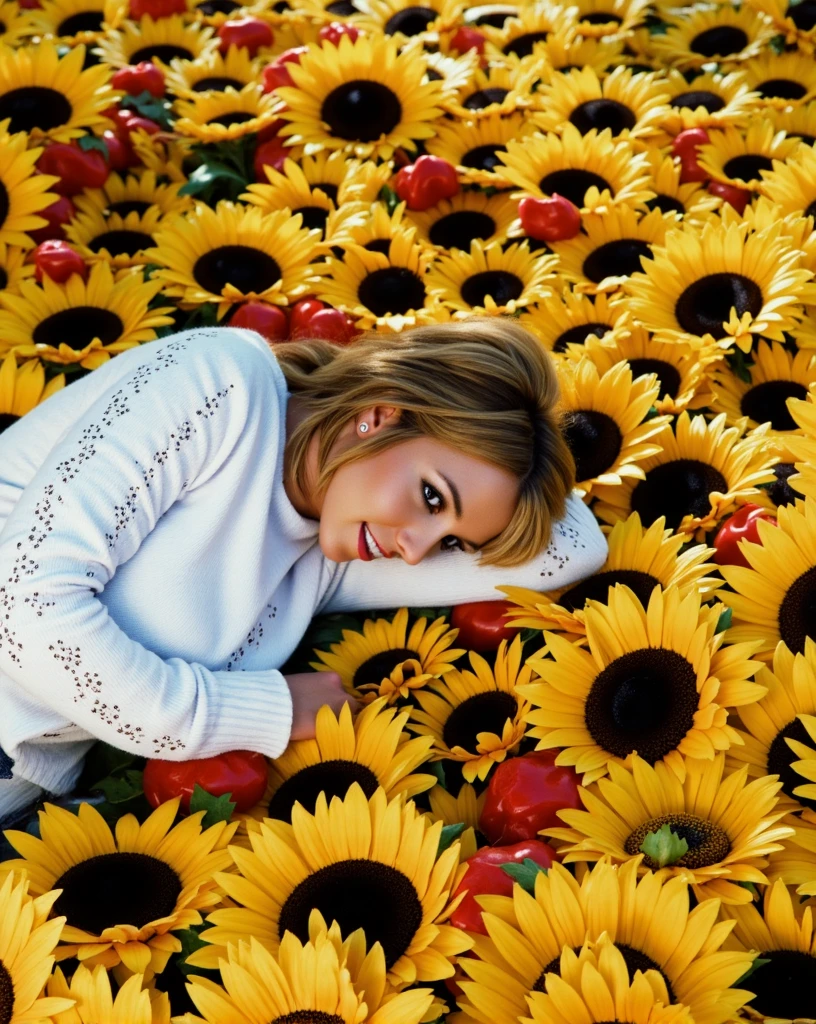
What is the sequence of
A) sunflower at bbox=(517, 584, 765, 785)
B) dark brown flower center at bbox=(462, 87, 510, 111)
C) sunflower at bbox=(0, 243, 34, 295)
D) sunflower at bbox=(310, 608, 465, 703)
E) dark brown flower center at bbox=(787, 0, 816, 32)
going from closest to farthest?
sunflower at bbox=(517, 584, 765, 785) → sunflower at bbox=(310, 608, 465, 703) → sunflower at bbox=(0, 243, 34, 295) → dark brown flower center at bbox=(462, 87, 510, 111) → dark brown flower center at bbox=(787, 0, 816, 32)

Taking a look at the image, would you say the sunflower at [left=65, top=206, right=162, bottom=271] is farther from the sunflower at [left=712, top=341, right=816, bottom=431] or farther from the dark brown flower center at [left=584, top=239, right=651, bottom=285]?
the sunflower at [left=712, top=341, right=816, bottom=431]

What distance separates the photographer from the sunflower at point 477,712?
6.87ft

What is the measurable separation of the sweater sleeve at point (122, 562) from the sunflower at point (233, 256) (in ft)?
2.80

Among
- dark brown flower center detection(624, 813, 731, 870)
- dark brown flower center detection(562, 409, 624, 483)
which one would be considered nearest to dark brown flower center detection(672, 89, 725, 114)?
dark brown flower center detection(562, 409, 624, 483)

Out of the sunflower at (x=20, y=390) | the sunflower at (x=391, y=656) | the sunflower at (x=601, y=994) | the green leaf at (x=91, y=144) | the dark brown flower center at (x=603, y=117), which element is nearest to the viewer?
the sunflower at (x=601, y=994)

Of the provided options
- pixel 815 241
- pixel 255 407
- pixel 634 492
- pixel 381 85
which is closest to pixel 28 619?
pixel 255 407

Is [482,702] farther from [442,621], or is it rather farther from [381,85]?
[381,85]

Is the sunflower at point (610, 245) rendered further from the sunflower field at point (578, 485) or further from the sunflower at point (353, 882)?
the sunflower at point (353, 882)

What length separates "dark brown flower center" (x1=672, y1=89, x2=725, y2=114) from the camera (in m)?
3.66

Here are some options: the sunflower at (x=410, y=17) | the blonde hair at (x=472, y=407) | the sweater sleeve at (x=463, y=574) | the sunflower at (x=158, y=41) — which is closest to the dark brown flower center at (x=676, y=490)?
the sweater sleeve at (x=463, y=574)

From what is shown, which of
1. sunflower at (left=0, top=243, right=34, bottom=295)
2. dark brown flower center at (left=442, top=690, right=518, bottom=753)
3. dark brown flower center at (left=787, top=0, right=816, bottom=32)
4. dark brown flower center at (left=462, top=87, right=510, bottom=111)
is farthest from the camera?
dark brown flower center at (left=787, top=0, right=816, bottom=32)

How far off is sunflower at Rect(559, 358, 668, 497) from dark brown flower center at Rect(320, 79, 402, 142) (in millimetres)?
1240

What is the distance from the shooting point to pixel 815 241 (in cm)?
288

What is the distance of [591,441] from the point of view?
260cm
